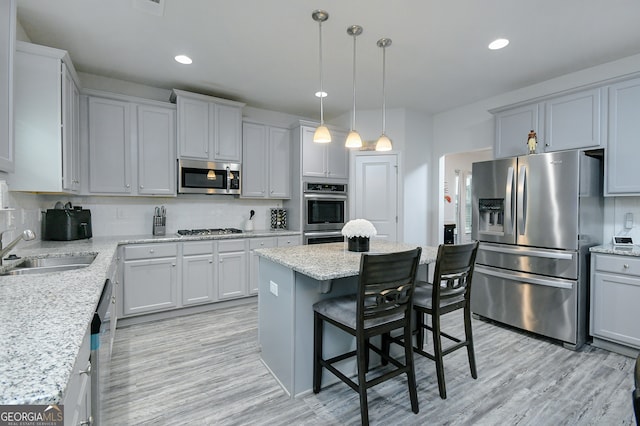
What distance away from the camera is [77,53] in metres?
2.99

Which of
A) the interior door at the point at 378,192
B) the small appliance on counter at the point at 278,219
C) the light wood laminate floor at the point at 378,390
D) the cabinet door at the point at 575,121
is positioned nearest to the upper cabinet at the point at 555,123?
the cabinet door at the point at 575,121

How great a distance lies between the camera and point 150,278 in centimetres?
334

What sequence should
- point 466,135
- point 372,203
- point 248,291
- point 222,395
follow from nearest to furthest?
point 222,395 → point 248,291 → point 466,135 → point 372,203

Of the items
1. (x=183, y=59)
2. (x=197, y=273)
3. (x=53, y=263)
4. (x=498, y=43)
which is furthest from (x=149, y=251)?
(x=498, y=43)

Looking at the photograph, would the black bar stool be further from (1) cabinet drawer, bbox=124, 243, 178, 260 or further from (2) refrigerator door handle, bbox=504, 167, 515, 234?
(1) cabinet drawer, bbox=124, 243, 178, 260

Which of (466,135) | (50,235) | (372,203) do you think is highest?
(466,135)

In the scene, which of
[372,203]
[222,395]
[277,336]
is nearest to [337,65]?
[372,203]

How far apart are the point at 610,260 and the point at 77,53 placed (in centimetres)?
525

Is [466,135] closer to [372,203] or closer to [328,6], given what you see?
[372,203]

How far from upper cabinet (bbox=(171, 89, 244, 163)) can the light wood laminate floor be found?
214 centimetres

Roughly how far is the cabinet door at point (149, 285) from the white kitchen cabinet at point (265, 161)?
137cm

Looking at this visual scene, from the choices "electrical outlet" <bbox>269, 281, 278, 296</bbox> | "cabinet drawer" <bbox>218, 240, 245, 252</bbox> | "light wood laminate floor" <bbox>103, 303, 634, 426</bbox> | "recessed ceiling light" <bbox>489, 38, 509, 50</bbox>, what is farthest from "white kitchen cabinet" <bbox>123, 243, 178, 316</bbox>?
"recessed ceiling light" <bbox>489, 38, 509, 50</bbox>

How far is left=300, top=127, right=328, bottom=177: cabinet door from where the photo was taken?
14.3ft

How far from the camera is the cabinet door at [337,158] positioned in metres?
4.60
